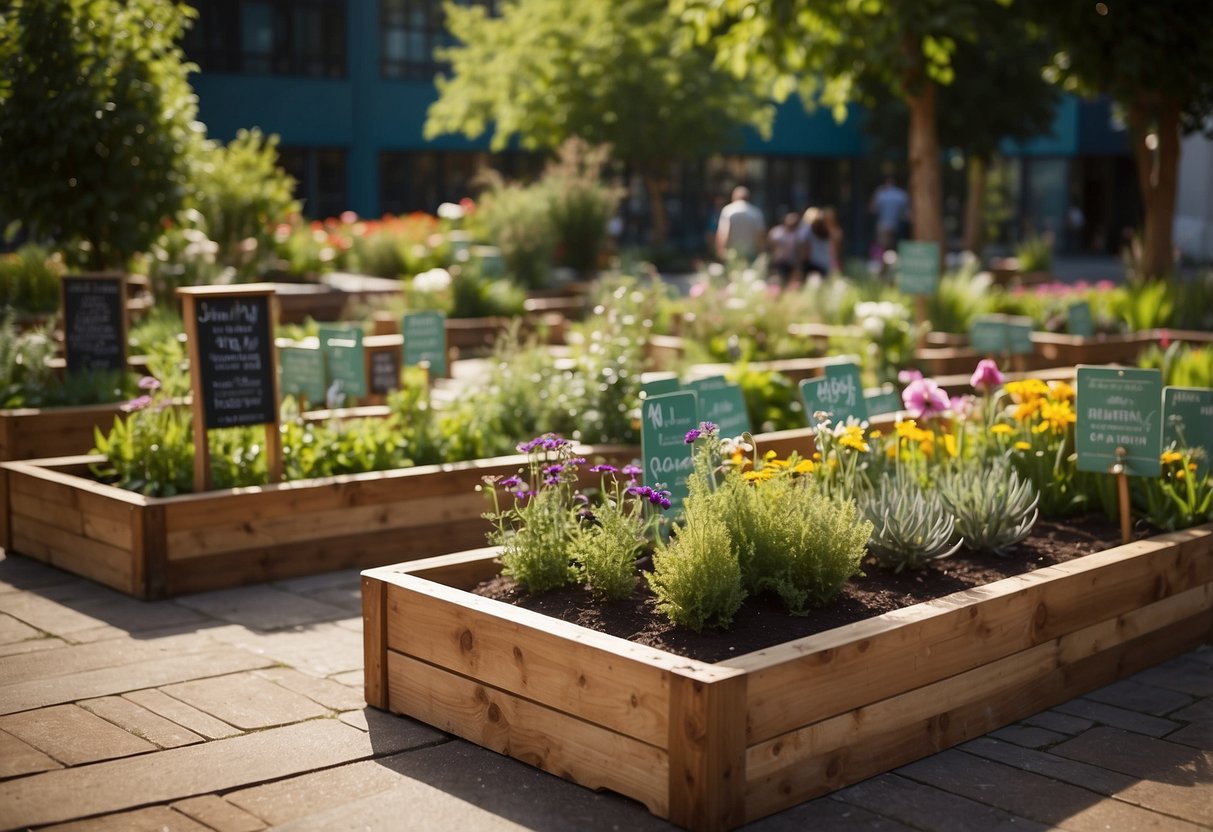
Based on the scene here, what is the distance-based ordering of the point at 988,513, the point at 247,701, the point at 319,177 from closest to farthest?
the point at 247,701 → the point at 988,513 → the point at 319,177

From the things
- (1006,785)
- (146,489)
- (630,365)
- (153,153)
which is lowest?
(1006,785)

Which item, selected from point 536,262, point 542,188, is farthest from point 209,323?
point 542,188

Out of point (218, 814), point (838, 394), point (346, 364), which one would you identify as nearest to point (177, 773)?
point (218, 814)

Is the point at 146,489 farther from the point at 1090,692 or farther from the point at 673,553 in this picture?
the point at 1090,692

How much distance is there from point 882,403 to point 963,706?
3387 millimetres

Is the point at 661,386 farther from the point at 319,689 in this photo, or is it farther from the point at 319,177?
the point at 319,177

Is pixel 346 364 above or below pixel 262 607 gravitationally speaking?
above

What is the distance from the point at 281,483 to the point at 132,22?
13.4 ft

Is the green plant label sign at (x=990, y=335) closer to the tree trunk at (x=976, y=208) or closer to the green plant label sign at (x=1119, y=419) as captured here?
the green plant label sign at (x=1119, y=419)

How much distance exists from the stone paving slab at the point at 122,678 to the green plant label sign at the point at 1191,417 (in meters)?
3.84

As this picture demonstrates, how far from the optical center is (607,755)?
13.4 ft

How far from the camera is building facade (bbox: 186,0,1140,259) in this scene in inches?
1150

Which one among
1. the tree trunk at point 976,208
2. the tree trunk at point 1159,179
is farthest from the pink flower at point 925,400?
the tree trunk at point 976,208

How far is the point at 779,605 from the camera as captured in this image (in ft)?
15.2
